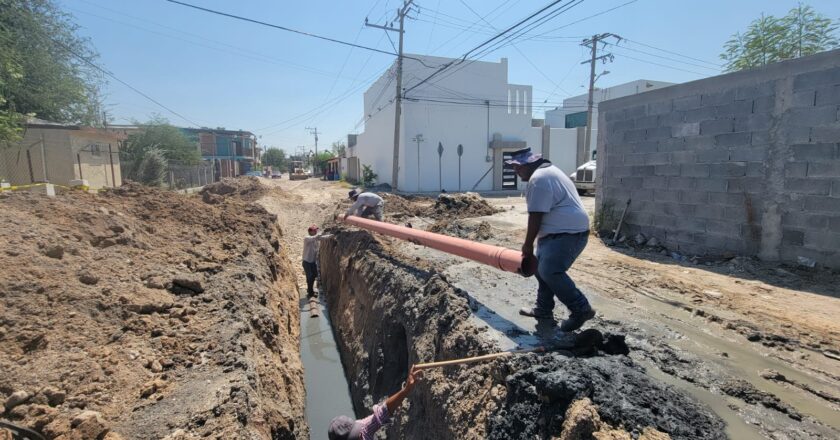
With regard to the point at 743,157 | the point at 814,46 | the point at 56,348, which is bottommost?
the point at 56,348

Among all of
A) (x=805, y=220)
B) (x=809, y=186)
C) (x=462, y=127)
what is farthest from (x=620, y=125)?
(x=462, y=127)

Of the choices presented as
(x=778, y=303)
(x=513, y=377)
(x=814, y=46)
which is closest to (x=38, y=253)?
(x=513, y=377)

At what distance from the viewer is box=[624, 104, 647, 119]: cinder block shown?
27.8 ft

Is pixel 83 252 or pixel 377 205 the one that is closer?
pixel 83 252

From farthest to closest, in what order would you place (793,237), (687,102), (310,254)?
(310,254), (687,102), (793,237)

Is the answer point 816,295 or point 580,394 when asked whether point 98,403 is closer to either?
point 580,394

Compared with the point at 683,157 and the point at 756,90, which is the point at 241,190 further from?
the point at 756,90

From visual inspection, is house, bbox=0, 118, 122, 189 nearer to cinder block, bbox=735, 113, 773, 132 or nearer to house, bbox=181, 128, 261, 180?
cinder block, bbox=735, 113, 773, 132

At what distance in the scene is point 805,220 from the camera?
233 inches

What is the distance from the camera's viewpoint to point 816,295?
5281 millimetres

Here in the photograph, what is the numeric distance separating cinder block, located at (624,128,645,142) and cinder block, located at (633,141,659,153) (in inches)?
4.0

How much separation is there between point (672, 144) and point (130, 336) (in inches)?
355

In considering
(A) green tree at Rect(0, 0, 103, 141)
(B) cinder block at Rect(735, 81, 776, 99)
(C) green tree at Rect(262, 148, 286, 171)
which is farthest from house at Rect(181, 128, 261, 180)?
(B) cinder block at Rect(735, 81, 776, 99)

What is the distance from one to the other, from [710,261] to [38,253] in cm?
964
